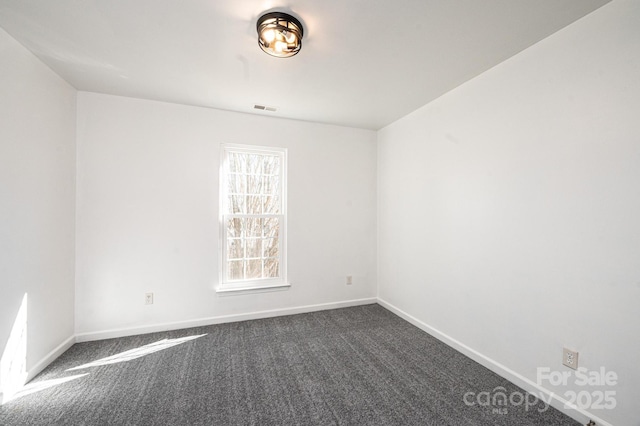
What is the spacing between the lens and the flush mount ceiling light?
169cm

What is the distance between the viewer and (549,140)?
191 centimetres

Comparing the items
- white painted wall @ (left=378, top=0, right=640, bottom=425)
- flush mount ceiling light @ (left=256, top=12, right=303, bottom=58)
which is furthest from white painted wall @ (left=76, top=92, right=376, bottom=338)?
flush mount ceiling light @ (left=256, top=12, right=303, bottom=58)

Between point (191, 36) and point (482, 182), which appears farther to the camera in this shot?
point (482, 182)

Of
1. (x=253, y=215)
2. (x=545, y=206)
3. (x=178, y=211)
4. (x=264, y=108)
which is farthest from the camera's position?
(x=253, y=215)

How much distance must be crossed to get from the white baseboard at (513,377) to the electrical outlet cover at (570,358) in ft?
0.82

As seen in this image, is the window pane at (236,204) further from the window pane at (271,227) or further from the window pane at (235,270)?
the window pane at (235,270)

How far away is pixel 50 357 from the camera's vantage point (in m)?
2.40

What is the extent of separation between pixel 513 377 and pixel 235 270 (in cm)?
292

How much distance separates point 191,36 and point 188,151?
148 centimetres

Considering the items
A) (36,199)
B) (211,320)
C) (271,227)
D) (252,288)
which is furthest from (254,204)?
(36,199)

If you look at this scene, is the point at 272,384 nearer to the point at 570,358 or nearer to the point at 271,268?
the point at 271,268

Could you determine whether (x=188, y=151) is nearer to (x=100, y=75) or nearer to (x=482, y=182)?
(x=100, y=75)

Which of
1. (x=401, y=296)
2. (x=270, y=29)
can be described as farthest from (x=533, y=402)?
(x=270, y=29)

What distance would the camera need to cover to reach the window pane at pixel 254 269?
3.48m
